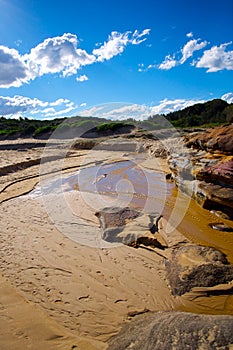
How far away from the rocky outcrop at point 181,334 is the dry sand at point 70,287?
1.72 ft

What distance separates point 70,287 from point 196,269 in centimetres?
223

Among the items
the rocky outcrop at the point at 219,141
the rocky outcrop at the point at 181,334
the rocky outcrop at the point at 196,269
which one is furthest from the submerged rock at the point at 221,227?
the rocky outcrop at the point at 181,334

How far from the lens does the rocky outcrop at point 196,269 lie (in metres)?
3.98

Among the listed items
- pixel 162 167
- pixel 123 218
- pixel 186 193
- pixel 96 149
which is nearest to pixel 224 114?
pixel 96 149

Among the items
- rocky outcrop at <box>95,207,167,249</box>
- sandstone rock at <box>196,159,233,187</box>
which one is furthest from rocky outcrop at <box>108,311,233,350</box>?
sandstone rock at <box>196,159,233,187</box>

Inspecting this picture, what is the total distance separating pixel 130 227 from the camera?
6051mm

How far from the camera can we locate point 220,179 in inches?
277

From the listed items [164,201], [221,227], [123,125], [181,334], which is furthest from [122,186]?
[123,125]

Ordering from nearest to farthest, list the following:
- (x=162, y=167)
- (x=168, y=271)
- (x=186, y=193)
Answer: (x=168, y=271), (x=186, y=193), (x=162, y=167)

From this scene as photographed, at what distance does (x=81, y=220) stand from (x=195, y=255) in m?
3.43

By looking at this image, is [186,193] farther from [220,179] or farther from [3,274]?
[3,274]

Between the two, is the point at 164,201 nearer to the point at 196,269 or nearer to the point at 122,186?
the point at 122,186

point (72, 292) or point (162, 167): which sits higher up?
point (162, 167)

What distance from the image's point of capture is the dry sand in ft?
10.7
